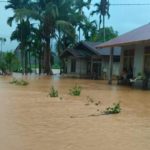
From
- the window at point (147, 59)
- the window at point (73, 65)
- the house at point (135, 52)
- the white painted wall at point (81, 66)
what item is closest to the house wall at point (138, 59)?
the house at point (135, 52)

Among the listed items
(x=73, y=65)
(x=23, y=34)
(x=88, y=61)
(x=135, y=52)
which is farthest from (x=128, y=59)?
(x=23, y=34)

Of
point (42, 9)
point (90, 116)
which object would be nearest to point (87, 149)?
point (90, 116)

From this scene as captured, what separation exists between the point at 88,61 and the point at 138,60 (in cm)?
1735

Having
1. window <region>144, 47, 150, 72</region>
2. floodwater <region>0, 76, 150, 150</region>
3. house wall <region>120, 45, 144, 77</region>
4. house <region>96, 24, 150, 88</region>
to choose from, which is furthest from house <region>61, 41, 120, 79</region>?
floodwater <region>0, 76, 150, 150</region>

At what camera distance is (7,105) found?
1378cm

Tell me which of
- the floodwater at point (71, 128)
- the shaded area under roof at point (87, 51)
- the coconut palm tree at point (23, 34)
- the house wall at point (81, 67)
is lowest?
the floodwater at point (71, 128)

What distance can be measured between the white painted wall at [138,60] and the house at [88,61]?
1219 cm

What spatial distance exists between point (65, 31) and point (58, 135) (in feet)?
128

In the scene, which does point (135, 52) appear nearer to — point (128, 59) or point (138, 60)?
point (138, 60)

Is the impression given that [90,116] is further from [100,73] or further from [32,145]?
[100,73]

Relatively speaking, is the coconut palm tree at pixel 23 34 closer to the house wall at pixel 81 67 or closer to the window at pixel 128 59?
the house wall at pixel 81 67

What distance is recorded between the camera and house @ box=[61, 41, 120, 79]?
42.5 metres

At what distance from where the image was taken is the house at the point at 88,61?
42.5 metres

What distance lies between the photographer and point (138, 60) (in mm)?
28375
